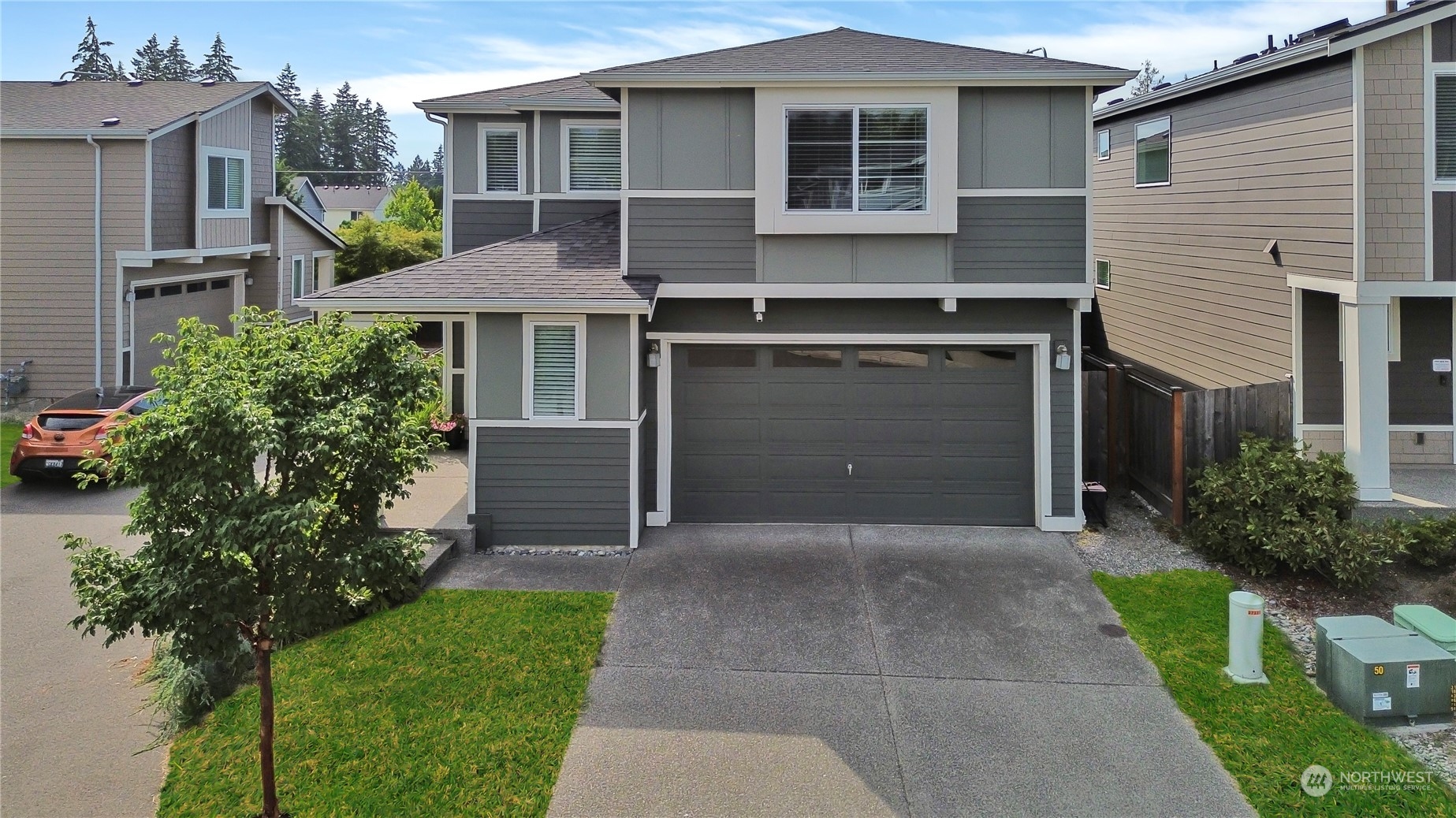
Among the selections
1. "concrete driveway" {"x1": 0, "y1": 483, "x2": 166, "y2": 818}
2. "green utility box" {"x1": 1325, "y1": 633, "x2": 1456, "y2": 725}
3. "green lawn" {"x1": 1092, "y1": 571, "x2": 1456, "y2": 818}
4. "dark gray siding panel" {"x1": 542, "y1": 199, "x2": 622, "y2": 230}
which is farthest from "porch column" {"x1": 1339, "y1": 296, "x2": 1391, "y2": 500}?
"concrete driveway" {"x1": 0, "y1": 483, "x2": 166, "y2": 818}

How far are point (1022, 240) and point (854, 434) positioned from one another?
9.72 ft

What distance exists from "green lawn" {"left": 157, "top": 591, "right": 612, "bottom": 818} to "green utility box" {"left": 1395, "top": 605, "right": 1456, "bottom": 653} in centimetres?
663

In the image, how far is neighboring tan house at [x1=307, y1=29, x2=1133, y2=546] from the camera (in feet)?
35.6

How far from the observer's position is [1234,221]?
14.0 m

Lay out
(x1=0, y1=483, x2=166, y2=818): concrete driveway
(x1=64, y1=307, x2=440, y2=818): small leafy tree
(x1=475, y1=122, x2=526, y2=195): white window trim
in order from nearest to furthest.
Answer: (x1=64, y1=307, x2=440, y2=818): small leafy tree < (x1=0, y1=483, x2=166, y2=818): concrete driveway < (x1=475, y1=122, x2=526, y2=195): white window trim

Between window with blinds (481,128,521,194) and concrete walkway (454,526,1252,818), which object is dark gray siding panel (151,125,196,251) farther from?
concrete walkway (454,526,1252,818)

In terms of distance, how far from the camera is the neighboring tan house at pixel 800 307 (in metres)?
10.9

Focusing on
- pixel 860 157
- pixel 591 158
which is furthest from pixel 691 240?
pixel 591 158

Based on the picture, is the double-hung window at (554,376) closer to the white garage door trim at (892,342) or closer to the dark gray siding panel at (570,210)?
the white garage door trim at (892,342)

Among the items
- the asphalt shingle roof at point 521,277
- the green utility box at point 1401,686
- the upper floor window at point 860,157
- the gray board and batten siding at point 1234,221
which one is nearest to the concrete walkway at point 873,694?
the green utility box at point 1401,686

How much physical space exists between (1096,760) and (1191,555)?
4739mm

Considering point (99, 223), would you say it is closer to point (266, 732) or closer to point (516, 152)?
point (516, 152)

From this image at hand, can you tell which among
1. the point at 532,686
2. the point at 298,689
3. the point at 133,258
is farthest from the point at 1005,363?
the point at 133,258

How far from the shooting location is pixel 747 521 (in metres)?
11.9
